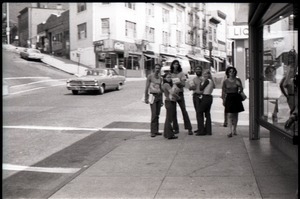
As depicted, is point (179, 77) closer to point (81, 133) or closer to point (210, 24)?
point (81, 133)

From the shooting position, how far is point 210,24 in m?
45.4

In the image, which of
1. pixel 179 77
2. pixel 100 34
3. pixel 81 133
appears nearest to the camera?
pixel 179 77

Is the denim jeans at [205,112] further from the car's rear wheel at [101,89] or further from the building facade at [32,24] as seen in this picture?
the building facade at [32,24]

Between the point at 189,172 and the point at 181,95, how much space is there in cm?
365

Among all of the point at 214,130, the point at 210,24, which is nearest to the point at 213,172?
the point at 214,130

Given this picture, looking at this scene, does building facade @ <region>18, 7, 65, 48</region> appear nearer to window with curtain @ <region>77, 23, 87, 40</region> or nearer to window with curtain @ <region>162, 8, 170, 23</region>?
window with curtain @ <region>77, 23, 87, 40</region>

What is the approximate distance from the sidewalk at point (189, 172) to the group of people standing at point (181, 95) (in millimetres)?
771

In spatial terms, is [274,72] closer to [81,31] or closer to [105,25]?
[105,25]

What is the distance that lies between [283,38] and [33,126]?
22.6 ft

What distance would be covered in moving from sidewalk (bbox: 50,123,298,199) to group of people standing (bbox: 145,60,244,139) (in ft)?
2.53

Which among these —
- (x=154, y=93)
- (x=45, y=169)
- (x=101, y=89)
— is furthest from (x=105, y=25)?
(x=45, y=169)

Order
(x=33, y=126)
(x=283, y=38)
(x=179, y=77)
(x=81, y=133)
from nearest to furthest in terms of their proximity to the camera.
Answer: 1. (x=283, y=38)
2. (x=179, y=77)
3. (x=81, y=133)
4. (x=33, y=126)

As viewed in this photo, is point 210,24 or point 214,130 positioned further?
point 210,24

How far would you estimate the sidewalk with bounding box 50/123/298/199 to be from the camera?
5270mm
